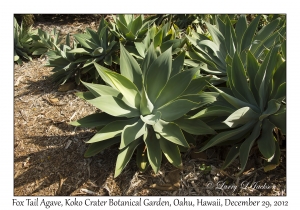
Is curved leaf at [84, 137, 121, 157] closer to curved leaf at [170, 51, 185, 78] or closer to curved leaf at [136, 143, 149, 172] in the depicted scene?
curved leaf at [136, 143, 149, 172]

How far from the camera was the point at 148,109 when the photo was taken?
241cm

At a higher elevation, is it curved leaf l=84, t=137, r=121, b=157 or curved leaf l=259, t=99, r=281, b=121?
curved leaf l=259, t=99, r=281, b=121

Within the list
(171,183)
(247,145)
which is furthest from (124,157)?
(247,145)

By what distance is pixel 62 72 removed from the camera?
3646mm

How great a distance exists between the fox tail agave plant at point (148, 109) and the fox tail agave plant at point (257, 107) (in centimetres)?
23

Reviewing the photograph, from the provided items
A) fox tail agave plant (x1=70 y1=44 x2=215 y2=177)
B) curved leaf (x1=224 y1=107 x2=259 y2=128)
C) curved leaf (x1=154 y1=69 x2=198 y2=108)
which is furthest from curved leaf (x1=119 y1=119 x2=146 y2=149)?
curved leaf (x1=224 y1=107 x2=259 y2=128)

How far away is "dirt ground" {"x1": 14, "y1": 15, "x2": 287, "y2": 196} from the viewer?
2.47m

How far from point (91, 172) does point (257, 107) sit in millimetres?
1450

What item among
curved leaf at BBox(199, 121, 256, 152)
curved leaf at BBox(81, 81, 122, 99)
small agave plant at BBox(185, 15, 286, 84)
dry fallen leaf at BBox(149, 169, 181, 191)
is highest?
small agave plant at BBox(185, 15, 286, 84)

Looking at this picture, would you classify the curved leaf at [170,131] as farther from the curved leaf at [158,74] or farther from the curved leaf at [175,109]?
the curved leaf at [158,74]

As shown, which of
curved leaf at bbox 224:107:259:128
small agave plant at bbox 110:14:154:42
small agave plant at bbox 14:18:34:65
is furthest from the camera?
small agave plant at bbox 14:18:34:65

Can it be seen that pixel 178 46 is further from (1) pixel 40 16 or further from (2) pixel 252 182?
(1) pixel 40 16

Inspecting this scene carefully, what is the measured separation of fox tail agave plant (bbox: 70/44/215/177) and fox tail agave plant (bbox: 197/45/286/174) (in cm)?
23

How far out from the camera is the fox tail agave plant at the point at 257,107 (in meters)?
2.27
